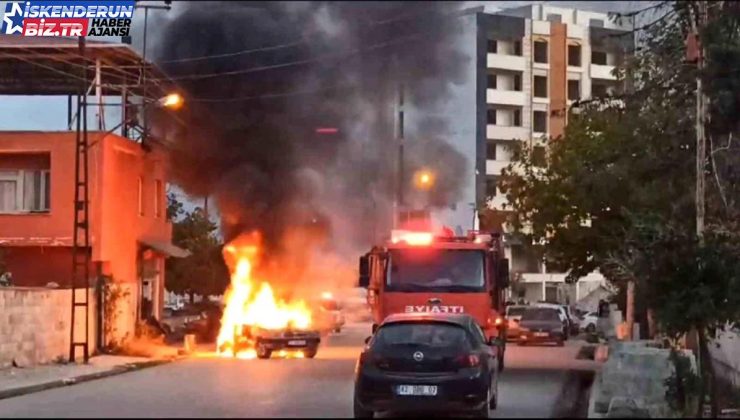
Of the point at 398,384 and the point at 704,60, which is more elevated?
the point at 704,60

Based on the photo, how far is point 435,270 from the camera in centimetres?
2192

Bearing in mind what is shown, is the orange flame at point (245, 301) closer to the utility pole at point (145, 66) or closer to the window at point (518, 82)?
the utility pole at point (145, 66)

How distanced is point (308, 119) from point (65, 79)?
726cm

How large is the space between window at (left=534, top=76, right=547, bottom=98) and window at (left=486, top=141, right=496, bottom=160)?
17.5 feet

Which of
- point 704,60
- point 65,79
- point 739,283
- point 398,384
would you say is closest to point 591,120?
point 65,79

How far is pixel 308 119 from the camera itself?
36.5 metres

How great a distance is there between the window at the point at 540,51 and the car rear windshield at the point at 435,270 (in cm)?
5862

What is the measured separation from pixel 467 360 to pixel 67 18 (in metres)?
21.7

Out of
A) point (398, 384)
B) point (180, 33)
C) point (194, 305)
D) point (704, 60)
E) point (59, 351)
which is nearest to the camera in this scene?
point (398, 384)

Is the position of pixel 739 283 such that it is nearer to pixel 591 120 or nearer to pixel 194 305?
pixel 591 120

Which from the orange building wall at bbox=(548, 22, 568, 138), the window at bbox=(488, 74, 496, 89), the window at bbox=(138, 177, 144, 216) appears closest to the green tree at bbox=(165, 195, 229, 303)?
the window at bbox=(138, 177, 144, 216)

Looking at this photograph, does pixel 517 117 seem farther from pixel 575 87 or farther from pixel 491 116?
pixel 575 87

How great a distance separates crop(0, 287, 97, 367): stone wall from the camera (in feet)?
86.1

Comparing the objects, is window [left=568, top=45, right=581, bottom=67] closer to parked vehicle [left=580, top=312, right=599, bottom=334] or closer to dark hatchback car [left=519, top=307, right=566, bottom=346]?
parked vehicle [left=580, top=312, right=599, bottom=334]
